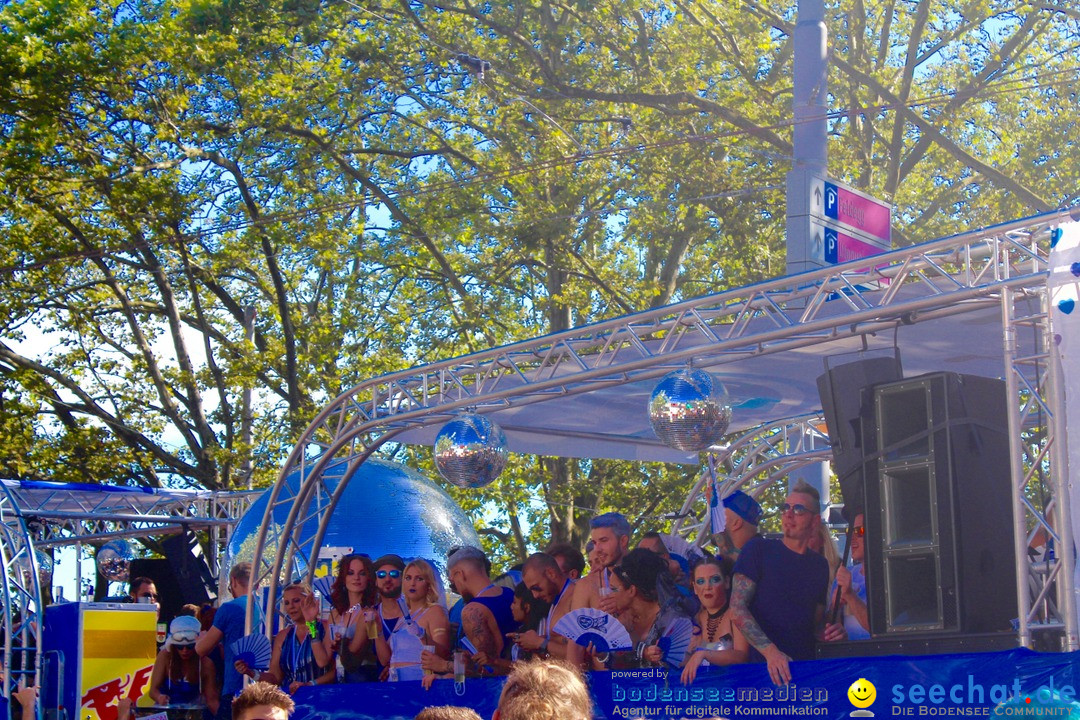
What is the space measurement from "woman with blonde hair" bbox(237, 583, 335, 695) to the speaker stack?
13.2 ft

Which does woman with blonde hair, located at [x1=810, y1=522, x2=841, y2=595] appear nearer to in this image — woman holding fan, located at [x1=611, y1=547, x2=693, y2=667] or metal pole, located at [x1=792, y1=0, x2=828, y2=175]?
woman holding fan, located at [x1=611, y1=547, x2=693, y2=667]

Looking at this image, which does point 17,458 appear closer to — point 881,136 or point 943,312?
point 881,136

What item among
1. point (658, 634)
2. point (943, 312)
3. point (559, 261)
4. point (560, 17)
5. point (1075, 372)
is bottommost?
point (658, 634)

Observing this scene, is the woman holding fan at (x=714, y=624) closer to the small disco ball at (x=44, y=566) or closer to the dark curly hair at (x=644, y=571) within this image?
the dark curly hair at (x=644, y=571)

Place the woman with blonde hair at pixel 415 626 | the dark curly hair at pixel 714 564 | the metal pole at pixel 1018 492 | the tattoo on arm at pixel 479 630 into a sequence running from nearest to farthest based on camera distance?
1. the metal pole at pixel 1018 492
2. the dark curly hair at pixel 714 564
3. the tattoo on arm at pixel 479 630
4. the woman with blonde hair at pixel 415 626

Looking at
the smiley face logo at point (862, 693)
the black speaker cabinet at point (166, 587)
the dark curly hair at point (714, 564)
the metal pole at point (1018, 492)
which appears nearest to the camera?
the metal pole at point (1018, 492)

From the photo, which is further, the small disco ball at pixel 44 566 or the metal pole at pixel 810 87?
the small disco ball at pixel 44 566

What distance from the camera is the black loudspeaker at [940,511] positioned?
20.1 ft

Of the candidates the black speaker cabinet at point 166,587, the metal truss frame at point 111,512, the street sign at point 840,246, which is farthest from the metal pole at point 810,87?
the black speaker cabinet at point 166,587

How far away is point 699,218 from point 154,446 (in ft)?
31.4

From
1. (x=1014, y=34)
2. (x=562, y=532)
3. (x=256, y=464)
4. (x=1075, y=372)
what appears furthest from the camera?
(x=256, y=464)

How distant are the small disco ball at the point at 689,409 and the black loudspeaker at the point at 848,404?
70 cm

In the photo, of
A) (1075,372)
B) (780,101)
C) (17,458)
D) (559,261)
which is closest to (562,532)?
(559,261)

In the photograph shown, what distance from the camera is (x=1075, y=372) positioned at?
5762mm
